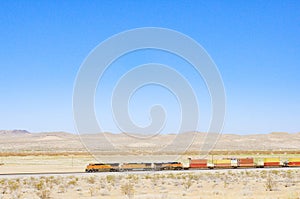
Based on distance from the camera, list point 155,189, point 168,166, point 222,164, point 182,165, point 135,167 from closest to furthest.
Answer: point 155,189 → point 135,167 → point 168,166 → point 182,165 → point 222,164

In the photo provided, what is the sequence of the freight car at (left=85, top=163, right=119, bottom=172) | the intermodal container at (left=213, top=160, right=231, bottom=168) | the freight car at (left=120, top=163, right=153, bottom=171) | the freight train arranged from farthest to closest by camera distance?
the intermodal container at (left=213, top=160, right=231, bottom=168)
the freight car at (left=120, top=163, right=153, bottom=171)
the freight train
the freight car at (left=85, top=163, right=119, bottom=172)

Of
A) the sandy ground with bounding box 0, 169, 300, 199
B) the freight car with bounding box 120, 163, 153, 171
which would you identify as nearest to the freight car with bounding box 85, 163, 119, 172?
the freight car with bounding box 120, 163, 153, 171

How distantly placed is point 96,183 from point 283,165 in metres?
25.2

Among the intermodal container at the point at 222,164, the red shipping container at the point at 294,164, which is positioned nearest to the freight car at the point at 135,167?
the intermodal container at the point at 222,164

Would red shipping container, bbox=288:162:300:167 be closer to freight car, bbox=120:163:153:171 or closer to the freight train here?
the freight train

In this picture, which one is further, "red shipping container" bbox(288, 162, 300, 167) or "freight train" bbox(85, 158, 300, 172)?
"red shipping container" bbox(288, 162, 300, 167)

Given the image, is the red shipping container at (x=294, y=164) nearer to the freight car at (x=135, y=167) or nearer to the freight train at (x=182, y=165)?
the freight train at (x=182, y=165)

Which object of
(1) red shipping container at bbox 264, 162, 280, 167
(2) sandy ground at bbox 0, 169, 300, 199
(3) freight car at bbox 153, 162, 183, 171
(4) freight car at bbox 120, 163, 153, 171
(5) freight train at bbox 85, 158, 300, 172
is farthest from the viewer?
(1) red shipping container at bbox 264, 162, 280, 167

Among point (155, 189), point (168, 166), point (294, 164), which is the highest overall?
point (168, 166)

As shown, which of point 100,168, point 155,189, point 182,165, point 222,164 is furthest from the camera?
point 222,164

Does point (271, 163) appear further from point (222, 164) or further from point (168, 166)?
point (168, 166)

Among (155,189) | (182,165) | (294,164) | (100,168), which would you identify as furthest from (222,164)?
(155,189)

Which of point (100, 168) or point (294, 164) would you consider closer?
point (100, 168)

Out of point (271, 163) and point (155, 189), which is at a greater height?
point (271, 163)
